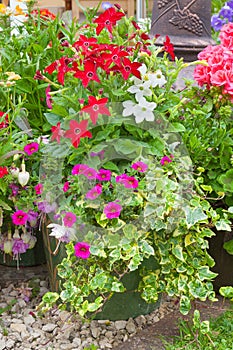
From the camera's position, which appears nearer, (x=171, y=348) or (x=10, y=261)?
(x=171, y=348)

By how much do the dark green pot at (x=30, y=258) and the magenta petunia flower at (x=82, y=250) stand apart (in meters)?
0.70

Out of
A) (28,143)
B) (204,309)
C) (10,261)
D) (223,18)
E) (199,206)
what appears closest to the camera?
(199,206)

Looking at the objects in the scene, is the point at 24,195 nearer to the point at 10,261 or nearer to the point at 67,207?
the point at 67,207

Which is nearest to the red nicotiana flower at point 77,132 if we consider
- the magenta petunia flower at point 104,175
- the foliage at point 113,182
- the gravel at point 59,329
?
the foliage at point 113,182

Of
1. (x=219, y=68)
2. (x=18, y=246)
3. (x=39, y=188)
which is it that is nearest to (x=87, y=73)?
(x=39, y=188)

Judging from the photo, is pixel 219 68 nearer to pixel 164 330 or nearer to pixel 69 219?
pixel 69 219

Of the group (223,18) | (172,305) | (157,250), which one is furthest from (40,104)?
(223,18)

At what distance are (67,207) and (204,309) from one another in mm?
724

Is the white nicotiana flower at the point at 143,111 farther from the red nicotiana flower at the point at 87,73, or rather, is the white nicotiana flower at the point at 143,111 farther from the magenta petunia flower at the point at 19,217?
the magenta petunia flower at the point at 19,217

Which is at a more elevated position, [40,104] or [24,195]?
[40,104]

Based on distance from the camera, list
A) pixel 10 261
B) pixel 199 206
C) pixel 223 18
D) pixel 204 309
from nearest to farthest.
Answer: pixel 199 206, pixel 204 309, pixel 10 261, pixel 223 18

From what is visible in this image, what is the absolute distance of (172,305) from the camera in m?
2.29

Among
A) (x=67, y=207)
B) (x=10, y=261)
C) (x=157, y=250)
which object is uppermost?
(x=67, y=207)

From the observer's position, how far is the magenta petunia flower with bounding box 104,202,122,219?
5.98 feet
